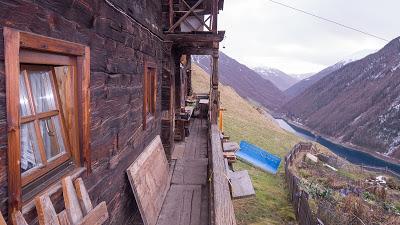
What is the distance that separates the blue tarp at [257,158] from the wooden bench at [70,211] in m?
15.8

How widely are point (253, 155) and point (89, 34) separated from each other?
16.2 meters

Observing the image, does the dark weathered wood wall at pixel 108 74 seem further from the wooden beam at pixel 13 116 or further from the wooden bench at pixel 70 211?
the wooden bench at pixel 70 211

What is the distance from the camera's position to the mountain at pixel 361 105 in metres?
71.8

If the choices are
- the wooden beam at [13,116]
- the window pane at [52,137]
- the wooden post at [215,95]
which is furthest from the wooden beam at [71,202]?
the wooden post at [215,95]

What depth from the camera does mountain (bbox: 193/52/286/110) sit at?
140 meters

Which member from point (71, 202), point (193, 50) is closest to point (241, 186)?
point (71, 202)

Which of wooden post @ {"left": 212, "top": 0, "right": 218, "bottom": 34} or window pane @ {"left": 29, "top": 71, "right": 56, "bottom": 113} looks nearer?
window pane @ {"left": 29, "top": 71, "right": 56, "bottom": 113}

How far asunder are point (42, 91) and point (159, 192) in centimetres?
383

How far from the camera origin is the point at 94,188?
3557 mm

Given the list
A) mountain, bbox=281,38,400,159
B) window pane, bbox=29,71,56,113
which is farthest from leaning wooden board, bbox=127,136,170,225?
mountain, bbox=281,38,400,159

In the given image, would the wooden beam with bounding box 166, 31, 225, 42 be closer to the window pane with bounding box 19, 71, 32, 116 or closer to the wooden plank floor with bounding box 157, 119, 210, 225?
the wooden plank floor with bounding box 157, 119, 210, 225

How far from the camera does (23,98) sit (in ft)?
8.03

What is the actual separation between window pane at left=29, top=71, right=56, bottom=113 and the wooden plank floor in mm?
3316

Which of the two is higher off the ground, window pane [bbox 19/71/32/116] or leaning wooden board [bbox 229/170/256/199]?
window pane [bbox 19/71/32/116]
